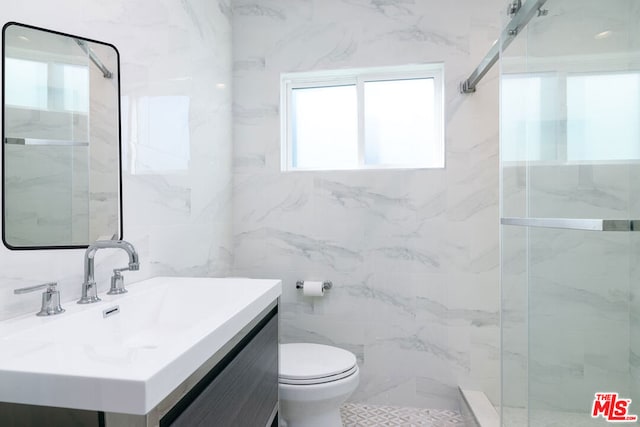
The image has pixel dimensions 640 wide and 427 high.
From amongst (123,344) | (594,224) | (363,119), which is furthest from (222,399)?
(363,119)

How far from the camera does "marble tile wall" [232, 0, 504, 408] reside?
2.05 m

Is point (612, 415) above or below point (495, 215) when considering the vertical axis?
below

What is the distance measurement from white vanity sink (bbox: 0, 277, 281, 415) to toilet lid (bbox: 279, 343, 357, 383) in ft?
1.54

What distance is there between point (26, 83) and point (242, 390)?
1075mm

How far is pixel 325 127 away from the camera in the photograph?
237 centimetres

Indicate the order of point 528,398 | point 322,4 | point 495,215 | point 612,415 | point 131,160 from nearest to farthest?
point 612,415
point 528,398
point 131,160
point 495,215
point 322,4

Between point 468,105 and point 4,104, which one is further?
point 468,105

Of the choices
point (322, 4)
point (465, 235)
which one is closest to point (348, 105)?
point (322, 4)

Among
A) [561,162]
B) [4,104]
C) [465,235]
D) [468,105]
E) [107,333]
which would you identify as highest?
[468,105]

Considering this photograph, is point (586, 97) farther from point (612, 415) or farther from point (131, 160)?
point (131, 160)

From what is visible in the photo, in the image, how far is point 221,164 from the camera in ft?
7.07

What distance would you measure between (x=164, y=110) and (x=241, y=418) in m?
1.29

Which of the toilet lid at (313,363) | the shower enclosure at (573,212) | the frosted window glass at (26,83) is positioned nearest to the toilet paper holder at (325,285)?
the toilet lid at (313,363)

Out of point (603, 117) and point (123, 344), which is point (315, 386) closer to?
point (123, 344)
